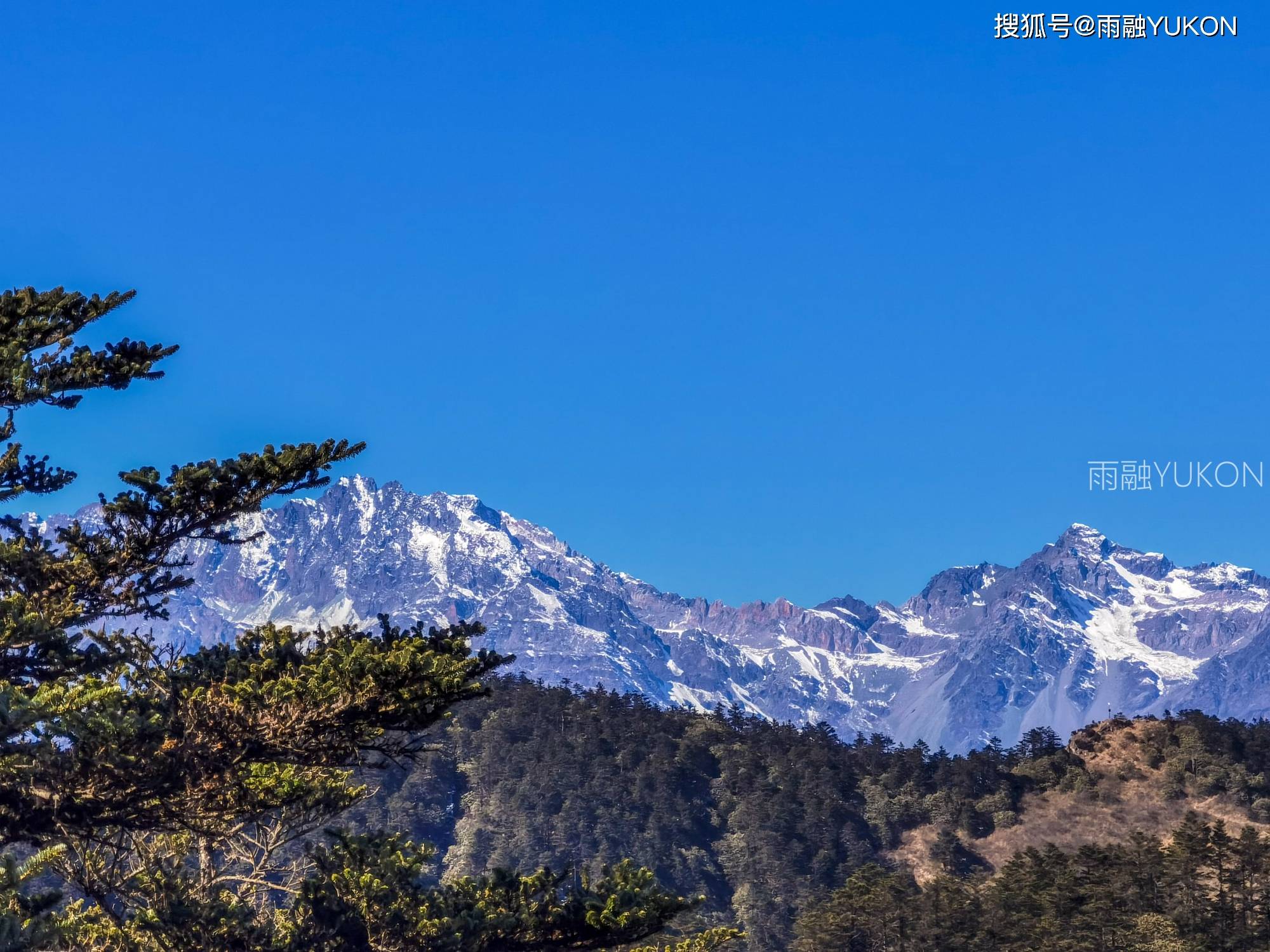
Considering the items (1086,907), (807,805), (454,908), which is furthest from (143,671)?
(807,805)

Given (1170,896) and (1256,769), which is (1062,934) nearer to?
(1170,896)

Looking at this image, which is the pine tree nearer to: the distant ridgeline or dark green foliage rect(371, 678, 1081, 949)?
the distant ridgeline

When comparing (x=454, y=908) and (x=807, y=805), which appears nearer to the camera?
(x=454, y=908)

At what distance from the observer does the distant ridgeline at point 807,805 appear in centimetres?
8231

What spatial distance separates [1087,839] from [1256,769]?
52.4 feet

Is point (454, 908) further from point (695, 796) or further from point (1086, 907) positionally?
point (695, 796)

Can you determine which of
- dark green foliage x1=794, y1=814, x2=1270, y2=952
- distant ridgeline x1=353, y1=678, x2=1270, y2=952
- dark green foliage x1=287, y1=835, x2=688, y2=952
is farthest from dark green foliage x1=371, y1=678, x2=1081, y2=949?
dark green foliage x1=287, y1=835, x2=688, y2=952

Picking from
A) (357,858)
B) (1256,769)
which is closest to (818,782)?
(1256,769)

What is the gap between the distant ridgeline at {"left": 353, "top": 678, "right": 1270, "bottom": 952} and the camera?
82.3 meters

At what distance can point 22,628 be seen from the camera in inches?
520

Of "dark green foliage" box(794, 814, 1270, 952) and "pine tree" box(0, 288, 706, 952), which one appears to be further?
"dark green foliage" box(794, 814, 1270, 952)

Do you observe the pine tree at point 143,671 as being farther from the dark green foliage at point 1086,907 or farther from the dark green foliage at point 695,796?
the dark green foliage at point 695,796

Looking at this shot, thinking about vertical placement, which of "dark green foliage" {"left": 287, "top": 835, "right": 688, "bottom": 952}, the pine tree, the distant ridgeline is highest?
the distant ridgeline

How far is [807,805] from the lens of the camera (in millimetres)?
130375
